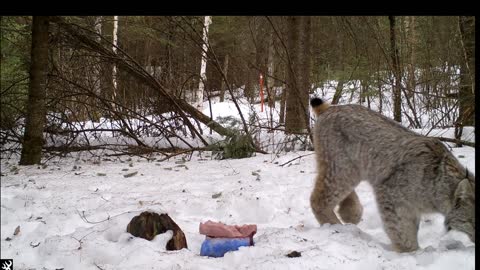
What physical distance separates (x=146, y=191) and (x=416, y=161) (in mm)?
Result: 2147

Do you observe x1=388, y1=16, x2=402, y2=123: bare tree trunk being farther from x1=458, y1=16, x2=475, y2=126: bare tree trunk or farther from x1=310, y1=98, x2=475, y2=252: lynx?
x1=310, y1=98, x2=475, y2=252: lynx

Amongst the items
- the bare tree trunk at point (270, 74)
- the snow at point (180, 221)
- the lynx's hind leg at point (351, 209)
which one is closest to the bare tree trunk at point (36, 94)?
the snow at point (180, 221)

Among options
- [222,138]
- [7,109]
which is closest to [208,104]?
[222,138]

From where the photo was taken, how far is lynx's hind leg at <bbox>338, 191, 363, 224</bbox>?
11.3 feet

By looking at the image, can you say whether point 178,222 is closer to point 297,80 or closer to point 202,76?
point 297,80

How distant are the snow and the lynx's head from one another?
0.11 meters

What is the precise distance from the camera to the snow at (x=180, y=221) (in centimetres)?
243

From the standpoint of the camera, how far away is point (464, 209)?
2.60m

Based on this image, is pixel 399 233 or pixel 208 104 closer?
pixel 399 233

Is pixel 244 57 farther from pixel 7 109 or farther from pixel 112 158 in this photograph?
pixel 7 109

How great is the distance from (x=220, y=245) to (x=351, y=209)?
4.07 ft

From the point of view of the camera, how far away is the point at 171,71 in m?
5.85
